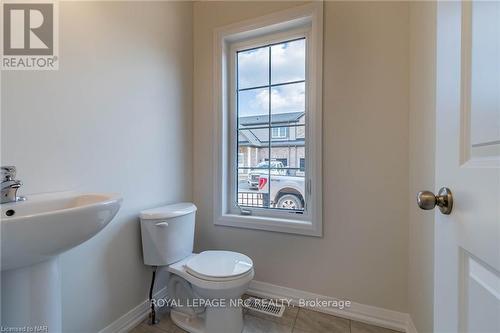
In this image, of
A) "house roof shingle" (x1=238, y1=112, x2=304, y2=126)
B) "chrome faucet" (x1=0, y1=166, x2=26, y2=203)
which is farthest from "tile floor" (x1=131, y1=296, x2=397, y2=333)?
"house roof shingle" (x1=238, y1=112, x2=304, y2=126)

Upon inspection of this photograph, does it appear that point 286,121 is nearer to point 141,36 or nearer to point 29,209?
point 141,36

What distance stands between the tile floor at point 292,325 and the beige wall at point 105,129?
8.2 inches

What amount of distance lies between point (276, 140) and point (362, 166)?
0.64 metres

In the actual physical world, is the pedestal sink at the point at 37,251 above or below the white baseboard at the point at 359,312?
above

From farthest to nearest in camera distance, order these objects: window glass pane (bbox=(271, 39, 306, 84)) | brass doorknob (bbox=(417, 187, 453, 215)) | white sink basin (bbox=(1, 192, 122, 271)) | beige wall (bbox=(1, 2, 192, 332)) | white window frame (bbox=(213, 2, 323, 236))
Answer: window glass pane (bbox=(271, 39, 306, 84))
white window frame (bbox=(213, 2, 323, 236))
beige wall (bbox=(1, 2, 192, 332))
white sink basin (bbox=(1, 192, 122, 271))
brass doorknob (bbox=(417, 187, 453, 215))

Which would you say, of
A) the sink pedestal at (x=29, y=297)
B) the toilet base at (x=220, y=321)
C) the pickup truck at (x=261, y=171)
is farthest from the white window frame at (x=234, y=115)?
the sink pedestal at (x=29, y=297)

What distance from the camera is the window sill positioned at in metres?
1.55

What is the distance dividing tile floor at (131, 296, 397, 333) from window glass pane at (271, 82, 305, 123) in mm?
1348

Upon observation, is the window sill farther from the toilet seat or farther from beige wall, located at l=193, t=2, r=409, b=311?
the toilet seat

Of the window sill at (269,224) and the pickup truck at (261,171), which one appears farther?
the pickup truck at (261,171)

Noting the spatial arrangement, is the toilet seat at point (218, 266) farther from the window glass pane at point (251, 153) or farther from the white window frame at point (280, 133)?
the white window frame at point (280, 133)

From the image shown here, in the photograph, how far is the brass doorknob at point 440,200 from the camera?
19.6 inches

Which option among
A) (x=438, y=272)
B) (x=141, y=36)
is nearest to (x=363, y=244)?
(x=438, y=272)

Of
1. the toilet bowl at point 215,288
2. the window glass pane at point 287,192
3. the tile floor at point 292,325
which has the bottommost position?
the tile floor at point 292,325
